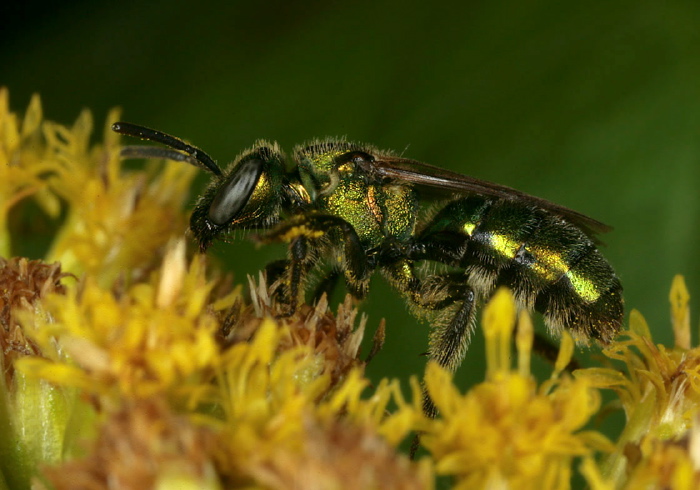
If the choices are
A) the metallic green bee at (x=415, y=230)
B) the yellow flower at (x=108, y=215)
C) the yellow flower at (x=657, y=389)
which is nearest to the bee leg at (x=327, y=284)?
the metallic green bee at (x=415, y=230)

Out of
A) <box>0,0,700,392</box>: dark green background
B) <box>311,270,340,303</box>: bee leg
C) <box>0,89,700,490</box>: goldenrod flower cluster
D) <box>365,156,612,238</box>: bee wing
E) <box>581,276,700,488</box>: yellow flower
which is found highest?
<box>0,0,700,392</box>: dark green background

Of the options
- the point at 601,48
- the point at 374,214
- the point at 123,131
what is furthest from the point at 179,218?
the point at 601,48

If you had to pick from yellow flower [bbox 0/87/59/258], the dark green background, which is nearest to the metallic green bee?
yellow flower [bbox 0/87/59/258]

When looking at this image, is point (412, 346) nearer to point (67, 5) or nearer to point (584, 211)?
point (584, 211)

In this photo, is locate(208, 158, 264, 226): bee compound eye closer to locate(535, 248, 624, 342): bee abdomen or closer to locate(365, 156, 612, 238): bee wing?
locate(365, 156, 612, 238): bee wing

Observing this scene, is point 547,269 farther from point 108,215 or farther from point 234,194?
point 108,215

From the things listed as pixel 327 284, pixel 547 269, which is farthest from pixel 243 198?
pixel 547 269
